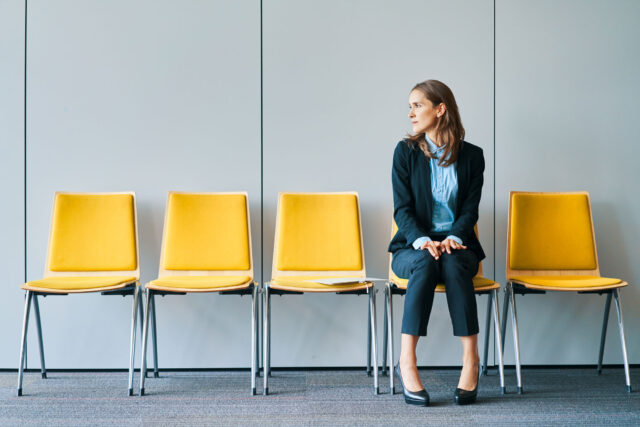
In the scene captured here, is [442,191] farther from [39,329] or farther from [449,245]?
[39,329]

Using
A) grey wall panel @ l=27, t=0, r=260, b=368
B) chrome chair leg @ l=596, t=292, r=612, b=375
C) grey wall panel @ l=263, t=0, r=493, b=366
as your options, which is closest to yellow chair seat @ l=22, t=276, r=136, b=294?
grey wall panel @ l=27, t=0, r=260, b=368

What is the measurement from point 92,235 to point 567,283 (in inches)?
99.7

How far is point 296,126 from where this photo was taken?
317 centimetres

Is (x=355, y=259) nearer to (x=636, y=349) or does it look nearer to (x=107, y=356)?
(x=107, y=356)

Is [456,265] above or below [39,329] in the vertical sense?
above

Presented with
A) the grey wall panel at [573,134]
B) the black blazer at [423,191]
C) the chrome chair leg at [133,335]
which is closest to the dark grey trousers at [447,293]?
the black blazer at [423,191]

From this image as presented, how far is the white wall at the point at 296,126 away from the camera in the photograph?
3.13 metres

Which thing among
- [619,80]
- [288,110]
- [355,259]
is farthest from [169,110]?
[619,80]

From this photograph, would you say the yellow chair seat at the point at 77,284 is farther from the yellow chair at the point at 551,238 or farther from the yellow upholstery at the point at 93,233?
the yellow chair at the point at 551,238

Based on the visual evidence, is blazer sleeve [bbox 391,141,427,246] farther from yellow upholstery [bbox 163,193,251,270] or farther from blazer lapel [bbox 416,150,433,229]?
yellow upholstery [bbox 163,193,251,270]

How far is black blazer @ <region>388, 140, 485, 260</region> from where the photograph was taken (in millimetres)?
2652

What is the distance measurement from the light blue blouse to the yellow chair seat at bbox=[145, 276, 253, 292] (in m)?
1.00

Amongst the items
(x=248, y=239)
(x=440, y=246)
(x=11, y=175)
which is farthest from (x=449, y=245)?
(x=11, y=175)

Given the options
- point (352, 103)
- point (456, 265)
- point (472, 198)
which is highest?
point (352, 103)
